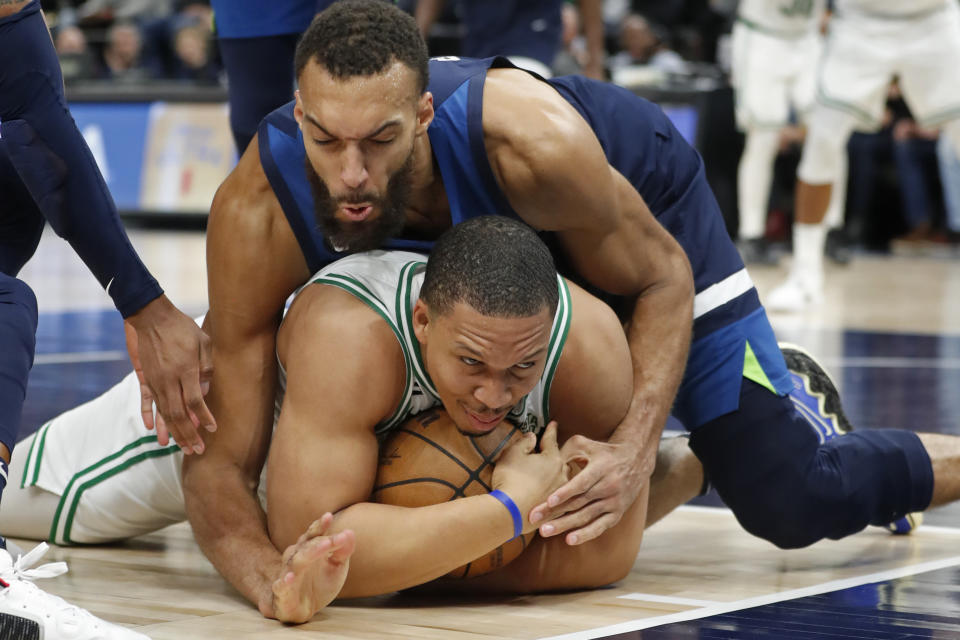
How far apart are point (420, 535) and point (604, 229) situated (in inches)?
29.4

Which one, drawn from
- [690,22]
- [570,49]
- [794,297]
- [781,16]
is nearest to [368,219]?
[794,297]

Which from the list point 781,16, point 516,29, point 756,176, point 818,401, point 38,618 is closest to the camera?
point 38,618

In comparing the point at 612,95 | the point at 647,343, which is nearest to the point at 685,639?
the point at 647,343

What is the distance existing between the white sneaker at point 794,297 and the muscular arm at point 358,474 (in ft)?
16.5

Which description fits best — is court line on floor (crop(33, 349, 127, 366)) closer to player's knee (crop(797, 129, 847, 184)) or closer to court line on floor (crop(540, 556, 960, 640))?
court line on floor (crop(540, 556, 960, 640))

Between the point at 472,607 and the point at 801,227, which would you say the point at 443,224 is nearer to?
the point at 472,607

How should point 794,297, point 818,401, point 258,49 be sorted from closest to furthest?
1. point 818,401
2. point 258,49
3. point 794,297

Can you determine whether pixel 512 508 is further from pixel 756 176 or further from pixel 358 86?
pixel 756 176

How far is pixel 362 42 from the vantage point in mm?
2697

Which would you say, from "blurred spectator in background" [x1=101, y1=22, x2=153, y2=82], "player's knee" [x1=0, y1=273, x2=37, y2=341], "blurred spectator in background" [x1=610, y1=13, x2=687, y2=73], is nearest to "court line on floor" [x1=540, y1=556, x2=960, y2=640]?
"player's knee" [x1=0, y1=273, x2=37, y2=341]

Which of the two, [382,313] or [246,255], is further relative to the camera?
[246,255]

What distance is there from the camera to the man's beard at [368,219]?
2.70 meters

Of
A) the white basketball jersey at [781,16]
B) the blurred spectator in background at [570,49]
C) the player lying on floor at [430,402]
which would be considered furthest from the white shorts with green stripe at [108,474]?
the blurred spectator in background at [570,49]

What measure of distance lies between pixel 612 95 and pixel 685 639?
1.36 metres
